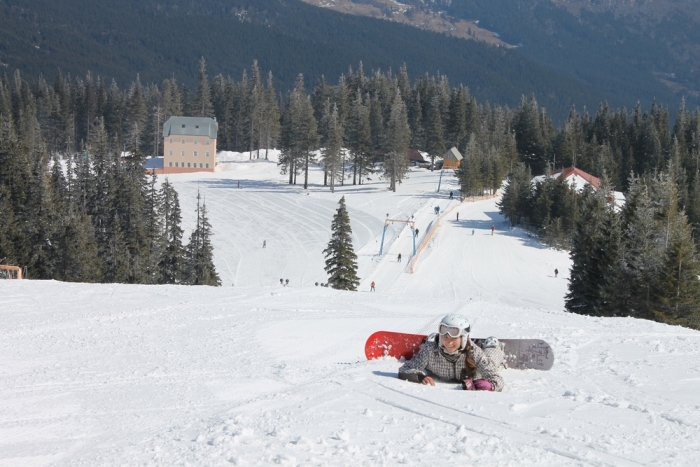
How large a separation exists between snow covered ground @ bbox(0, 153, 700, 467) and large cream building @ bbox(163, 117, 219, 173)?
2959 inches

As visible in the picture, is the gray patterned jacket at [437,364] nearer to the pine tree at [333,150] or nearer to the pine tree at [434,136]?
the pine tree at [333,150]

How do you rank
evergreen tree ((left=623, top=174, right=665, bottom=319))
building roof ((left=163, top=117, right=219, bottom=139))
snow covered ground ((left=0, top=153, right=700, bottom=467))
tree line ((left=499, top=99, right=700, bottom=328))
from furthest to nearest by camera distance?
building roof ((left=163, top=117, right=219, bottom=139)) → evergreen tree ((left=623, top=174, right=665, bottom=319)) → tree line ((left=499, top=99, right=700, bottom=328)) → snow covered ground ((left=0, top=153, right=700, bottom=467))

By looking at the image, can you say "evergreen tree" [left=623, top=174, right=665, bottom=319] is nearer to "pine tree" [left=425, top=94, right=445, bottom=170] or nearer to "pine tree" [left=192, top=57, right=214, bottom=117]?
"pine tree" [left=425, top=94, right=445, bottom=170]

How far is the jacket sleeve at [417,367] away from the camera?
9203mm

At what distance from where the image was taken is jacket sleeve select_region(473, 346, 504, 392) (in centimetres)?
898

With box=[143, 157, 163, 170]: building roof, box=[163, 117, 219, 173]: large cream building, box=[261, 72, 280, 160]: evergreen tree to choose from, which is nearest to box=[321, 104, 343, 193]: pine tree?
box=[163, 117, 219, 173]: large cream building

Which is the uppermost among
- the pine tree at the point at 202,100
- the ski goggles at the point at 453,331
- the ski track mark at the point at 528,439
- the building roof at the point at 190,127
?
the pine tree at the point at 202,100

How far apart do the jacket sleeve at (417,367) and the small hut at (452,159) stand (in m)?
87.5

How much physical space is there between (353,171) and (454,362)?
7984 cm

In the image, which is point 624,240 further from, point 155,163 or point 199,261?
point 155,163

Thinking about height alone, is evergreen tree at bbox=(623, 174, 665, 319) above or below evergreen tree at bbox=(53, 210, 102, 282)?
above

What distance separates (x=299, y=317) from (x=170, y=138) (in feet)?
266

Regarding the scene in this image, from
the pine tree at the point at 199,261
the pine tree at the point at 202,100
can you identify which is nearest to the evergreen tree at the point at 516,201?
the pine tree at the point at 199,261

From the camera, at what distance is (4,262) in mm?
35188
